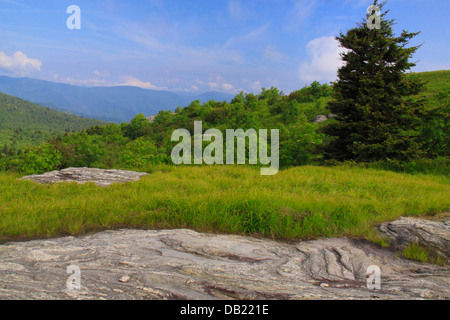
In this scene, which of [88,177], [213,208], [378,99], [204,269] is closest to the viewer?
[204,269]

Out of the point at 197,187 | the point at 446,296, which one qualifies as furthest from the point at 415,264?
the point at 197,187

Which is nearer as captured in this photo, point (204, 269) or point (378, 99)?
point (204, 269)

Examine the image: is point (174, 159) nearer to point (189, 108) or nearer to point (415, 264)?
point (415, 264)

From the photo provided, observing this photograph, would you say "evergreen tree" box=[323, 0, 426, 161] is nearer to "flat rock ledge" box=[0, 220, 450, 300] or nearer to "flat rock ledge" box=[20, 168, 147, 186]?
"flat rock ledge" box=[0, 220, 450, 300]

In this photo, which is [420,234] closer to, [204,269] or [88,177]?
[204,269]

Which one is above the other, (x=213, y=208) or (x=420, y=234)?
(x=213, y=208)

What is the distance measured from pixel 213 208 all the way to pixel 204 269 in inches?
82.6

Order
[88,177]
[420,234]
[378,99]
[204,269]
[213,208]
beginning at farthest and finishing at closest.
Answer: [378,99] → [88,177] → [213,208] → [420,234] → [204,269]

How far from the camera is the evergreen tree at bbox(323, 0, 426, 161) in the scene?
11578mm

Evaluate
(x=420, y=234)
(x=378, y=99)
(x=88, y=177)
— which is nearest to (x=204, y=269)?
(x=420, y=234)

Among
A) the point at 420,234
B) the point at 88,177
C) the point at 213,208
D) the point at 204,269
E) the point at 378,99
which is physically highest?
the point at 378,99

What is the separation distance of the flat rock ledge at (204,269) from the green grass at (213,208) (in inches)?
14.9

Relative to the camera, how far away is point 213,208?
5.18 m
